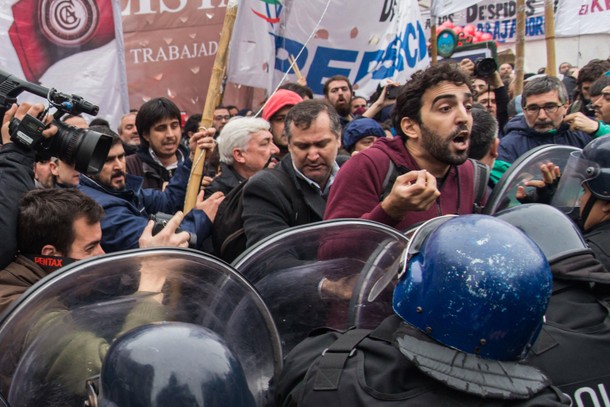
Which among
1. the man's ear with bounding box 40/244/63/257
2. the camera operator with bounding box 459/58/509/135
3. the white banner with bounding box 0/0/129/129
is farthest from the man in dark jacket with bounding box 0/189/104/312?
the camera operator with bounding box 459/58/509/135

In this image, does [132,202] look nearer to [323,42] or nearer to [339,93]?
[339,93]

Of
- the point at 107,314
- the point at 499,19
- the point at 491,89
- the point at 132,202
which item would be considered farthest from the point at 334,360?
the point at 499,19

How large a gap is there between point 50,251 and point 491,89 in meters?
4.92

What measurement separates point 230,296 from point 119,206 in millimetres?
1840

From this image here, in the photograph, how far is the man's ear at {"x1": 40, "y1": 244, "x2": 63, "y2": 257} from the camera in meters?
2.59

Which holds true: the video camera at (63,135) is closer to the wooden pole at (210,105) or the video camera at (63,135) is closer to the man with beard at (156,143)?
the wooden pole at (210,105)

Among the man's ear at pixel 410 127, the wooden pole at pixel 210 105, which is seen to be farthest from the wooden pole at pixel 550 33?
the man's ear at pixel 410 127

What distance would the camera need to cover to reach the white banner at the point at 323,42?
20.5 feet

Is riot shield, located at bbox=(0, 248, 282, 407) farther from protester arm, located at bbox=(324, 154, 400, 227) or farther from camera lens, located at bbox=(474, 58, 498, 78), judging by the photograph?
camera lens, located at bbox=(474, 58, 498, 78)

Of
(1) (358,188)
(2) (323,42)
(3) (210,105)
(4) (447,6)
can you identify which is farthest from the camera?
(4) (447,6)

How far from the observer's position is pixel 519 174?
2979mm

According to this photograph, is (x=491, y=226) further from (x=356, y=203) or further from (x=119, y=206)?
(x=119, y=206)

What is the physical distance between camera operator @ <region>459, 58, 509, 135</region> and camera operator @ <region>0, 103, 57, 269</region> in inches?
158

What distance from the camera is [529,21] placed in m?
18.3
